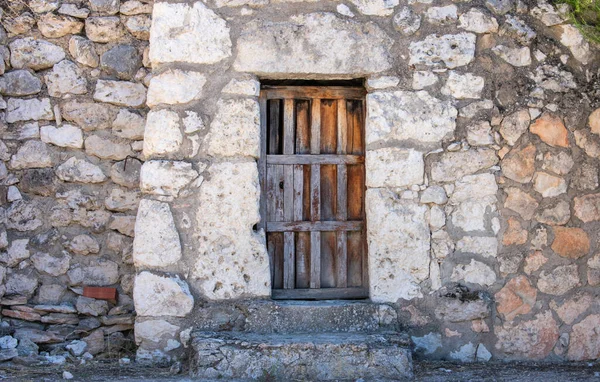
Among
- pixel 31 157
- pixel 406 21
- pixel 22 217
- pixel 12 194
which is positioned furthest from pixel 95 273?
pixel 406 21

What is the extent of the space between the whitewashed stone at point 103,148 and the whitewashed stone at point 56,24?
735 mm

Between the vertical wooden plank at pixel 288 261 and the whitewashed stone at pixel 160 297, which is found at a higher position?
the vertical wooden plank at pixel 288 261

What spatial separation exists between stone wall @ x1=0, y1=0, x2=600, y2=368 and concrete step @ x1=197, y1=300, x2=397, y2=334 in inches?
2.2

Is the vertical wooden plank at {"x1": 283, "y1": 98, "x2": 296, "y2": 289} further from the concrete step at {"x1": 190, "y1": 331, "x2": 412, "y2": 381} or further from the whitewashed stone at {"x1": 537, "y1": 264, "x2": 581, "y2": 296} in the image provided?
the whitewashed stone at {"x1": 537, "y1": 264, "x2": 581, "y2": 296}

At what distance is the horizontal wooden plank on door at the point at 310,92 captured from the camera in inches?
167

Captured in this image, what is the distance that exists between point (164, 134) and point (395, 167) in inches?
53.8

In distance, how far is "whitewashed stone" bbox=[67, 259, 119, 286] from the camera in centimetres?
449

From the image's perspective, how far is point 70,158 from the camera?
178 inches

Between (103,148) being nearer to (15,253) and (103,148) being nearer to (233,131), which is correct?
(15,253)

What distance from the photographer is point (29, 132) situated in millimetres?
4520

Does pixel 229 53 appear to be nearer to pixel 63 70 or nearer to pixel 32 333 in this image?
pixel 63 70

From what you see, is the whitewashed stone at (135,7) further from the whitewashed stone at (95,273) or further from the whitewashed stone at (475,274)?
the whitewashed stone at (475,274)

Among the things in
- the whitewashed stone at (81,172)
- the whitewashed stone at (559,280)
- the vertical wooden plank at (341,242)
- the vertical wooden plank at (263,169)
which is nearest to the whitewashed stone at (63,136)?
the whitewashed stone at (81,172)

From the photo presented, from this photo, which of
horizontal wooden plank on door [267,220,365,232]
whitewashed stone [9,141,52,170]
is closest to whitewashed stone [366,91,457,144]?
horizontal wooden plank on door [267,220,365,232]
